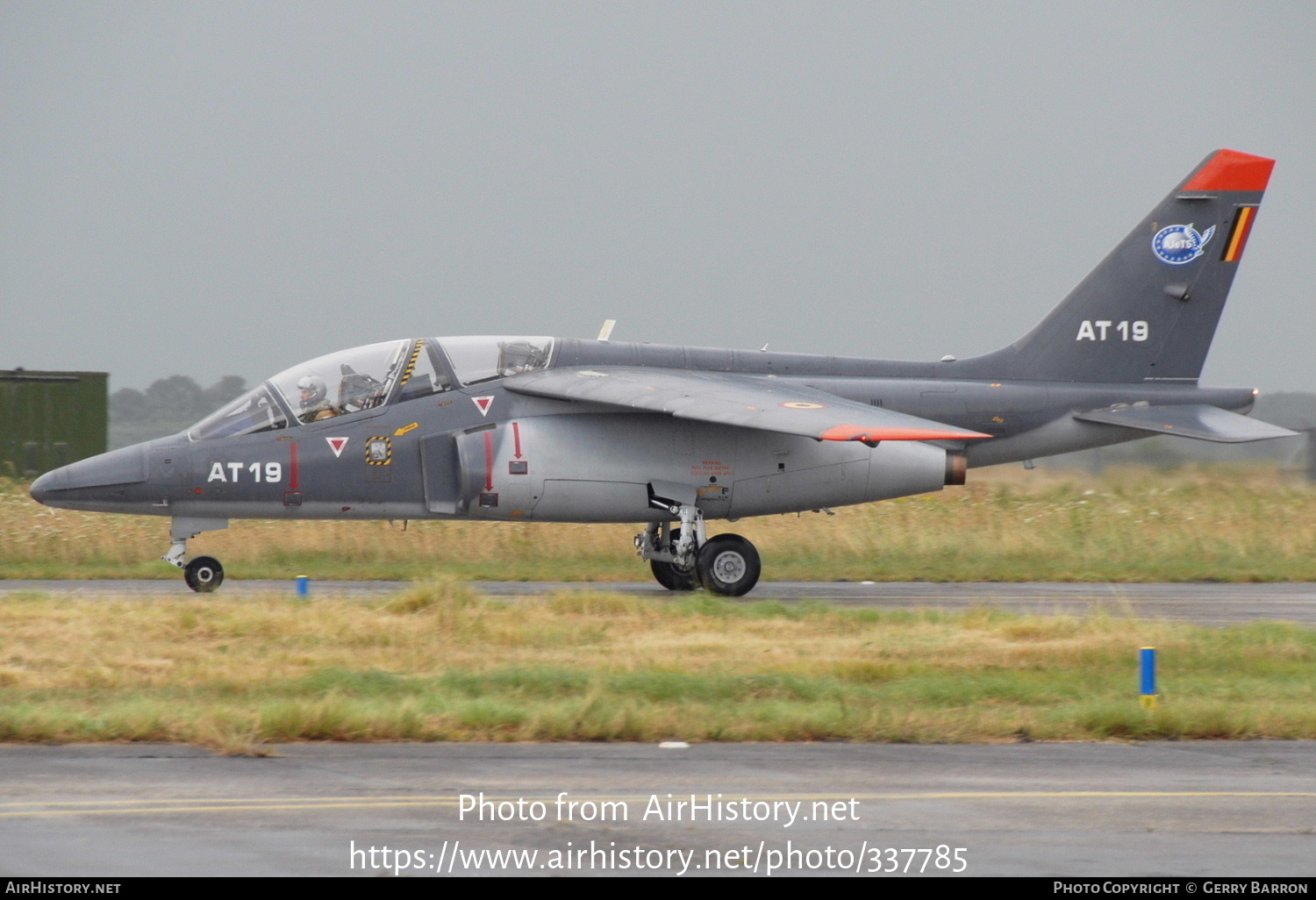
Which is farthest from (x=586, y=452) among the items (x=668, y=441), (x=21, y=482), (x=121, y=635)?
(x=21, y=482)

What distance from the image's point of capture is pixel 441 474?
17.5 metres

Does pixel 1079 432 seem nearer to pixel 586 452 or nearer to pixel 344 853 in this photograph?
pixel 586 452

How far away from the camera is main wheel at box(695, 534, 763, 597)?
17.6 meters

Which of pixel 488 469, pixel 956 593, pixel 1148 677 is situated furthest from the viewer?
pixel 956 593

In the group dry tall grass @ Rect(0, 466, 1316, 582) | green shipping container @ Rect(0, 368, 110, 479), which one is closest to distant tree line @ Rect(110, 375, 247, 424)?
green shipping container @ Rect(0, 368, 110, 479)

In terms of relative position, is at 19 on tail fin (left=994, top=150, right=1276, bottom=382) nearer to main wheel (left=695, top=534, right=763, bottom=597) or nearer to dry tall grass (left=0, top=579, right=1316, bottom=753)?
main wheel (left=695, top=534, right=763, bottom=597)

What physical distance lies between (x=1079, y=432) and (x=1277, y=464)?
1128 centimetres

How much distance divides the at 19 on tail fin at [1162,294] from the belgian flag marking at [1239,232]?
0.01m

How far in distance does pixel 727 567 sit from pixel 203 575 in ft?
20.7

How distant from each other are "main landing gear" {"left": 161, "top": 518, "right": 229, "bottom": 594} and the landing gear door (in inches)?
97.4

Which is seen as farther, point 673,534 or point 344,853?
point 673,534

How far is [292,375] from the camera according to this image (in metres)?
17.6

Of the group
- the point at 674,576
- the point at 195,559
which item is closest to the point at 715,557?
the point at 674,576

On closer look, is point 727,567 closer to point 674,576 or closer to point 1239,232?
point 674,576
